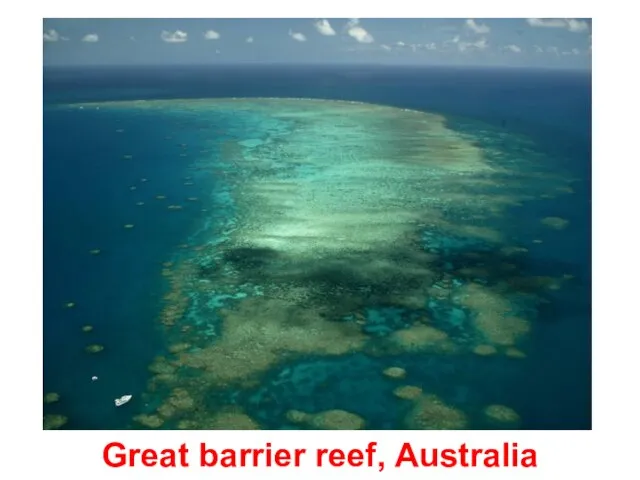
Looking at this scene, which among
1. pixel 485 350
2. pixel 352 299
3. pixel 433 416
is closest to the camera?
pixel 433 416

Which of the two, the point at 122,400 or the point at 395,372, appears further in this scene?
the point at 395,372

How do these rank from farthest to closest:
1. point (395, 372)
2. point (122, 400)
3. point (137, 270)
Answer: point (137, 270) → point (395, 372) → point (122, 400)

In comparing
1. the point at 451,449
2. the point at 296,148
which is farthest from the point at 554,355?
the point at 296,148

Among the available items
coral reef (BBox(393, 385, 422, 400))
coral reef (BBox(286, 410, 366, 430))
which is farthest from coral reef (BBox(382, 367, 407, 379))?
coral reef (BBox(286, 410, 366, 430))

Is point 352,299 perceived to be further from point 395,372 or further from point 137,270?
point 137,270

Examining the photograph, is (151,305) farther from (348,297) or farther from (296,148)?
(296,148)

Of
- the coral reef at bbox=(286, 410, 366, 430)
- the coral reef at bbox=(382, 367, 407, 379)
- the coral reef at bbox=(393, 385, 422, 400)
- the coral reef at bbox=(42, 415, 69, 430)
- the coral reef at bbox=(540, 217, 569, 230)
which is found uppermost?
the coral reef at bbox=(540, 217, 569, 230)

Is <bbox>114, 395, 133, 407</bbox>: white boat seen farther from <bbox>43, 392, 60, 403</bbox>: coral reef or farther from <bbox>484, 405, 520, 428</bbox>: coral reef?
<bbox>484, 405, 520, 428</bbox>: coral reef

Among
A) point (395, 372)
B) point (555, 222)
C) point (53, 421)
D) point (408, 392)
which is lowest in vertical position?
point (53, 421)

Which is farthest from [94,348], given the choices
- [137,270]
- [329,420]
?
[329,420]

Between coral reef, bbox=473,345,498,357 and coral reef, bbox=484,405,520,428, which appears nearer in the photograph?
coral reef, bbox=484,405,520,428

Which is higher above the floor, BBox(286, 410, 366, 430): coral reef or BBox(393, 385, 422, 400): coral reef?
BBox(393, 385, 422, 400): coral reef
